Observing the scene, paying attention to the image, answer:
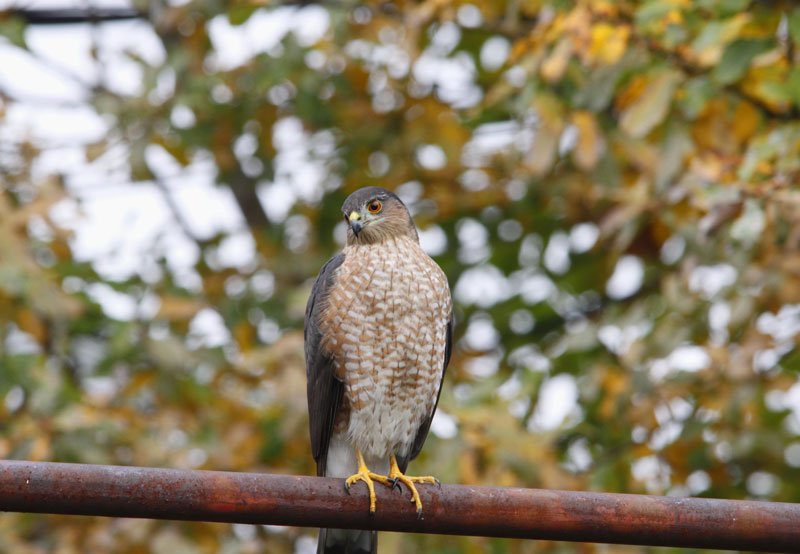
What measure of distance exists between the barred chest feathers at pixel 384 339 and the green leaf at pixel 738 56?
1.17 meters

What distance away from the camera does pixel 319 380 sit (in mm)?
3570

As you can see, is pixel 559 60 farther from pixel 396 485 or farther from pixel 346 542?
pixel 346 542

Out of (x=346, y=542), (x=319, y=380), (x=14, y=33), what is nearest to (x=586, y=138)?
(x=319, y=380)

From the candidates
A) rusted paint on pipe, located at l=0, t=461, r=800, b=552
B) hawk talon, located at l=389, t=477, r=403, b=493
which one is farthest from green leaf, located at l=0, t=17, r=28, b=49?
rusted paint on pipe, located at l=0, t=461, r=800, b=552

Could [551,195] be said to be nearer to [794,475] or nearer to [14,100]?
[794,475]

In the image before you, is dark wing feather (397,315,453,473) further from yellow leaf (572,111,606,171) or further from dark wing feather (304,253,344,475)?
yellow leaf (572,111,606,171)

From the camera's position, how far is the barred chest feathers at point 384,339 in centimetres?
353

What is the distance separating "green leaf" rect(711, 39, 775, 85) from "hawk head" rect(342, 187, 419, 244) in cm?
124

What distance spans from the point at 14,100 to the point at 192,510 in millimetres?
4617

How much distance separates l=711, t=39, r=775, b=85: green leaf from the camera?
3445mm

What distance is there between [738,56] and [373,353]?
61.8 inches

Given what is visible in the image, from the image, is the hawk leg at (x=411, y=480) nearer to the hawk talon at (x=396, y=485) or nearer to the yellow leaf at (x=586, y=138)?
the hawk talon at (x=396, y=485)

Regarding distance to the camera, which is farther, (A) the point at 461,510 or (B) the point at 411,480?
(B) the point at 411,480

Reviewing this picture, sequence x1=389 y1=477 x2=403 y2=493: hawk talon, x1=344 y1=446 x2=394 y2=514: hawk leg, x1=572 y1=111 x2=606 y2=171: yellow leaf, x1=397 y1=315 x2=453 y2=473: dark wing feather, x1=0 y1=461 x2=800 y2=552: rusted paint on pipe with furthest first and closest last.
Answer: x1=572 y1=111 x2=606 y2=171: yellow leaf, x1=397 y1=315 x2=453 y2=473: dark wing feather, x1=389 y1=477 x2=403 y2=493: hawk talon, x1=344 y1=446 x2=394 y2=514: hawk leg, x1=0 y1=461 x2=800 y2=552: rusted paint on pipe
